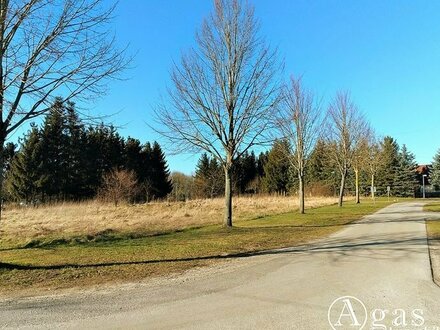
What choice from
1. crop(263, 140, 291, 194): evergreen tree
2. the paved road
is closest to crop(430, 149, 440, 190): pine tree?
crop(263, 140, 291, 194): evergreen tree

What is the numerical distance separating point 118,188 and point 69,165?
412 inches

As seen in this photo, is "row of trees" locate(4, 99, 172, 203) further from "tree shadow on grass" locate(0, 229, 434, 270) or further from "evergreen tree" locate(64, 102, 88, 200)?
"tree shadow on grass" locate(0, 229, 434, 270)

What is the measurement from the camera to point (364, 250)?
11320 millimetres

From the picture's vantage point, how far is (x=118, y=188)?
163 feet

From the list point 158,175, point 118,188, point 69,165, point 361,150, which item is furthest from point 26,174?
point 361,150

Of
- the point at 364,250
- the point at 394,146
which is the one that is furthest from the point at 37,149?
the point at 394,146

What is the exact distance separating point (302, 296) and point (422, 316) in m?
1.72

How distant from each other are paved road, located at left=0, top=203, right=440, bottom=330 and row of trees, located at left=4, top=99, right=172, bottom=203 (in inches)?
1570

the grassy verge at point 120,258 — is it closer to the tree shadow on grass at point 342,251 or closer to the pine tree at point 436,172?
the tree shadow on grass at point 342,251

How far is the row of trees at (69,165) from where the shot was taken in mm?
51344

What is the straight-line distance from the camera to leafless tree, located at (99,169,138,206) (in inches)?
1928

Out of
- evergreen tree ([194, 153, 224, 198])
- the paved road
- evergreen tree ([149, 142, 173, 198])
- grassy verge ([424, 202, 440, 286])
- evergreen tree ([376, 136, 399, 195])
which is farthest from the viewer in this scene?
evergreen tree ([376, 136, 399, 195])

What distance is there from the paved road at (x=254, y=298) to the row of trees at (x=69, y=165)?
39.9 metres

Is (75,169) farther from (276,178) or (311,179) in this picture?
(311,179)
